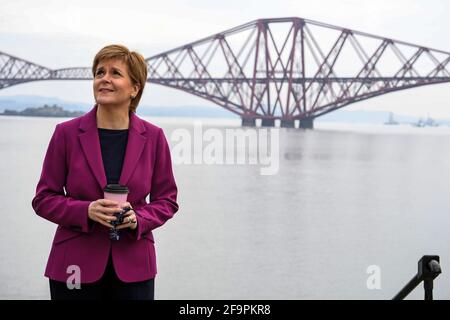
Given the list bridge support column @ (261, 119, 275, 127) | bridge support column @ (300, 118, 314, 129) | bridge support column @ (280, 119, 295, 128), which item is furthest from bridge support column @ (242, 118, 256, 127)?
bridge support column @ (300, 118, 314, 129)

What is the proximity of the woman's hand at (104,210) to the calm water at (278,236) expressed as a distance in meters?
3.59

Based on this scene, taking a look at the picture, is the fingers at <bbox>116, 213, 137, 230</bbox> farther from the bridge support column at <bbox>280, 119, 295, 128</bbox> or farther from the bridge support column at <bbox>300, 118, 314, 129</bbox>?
the bridge support column at <bbox>300, 118, 314, 129</bbox>

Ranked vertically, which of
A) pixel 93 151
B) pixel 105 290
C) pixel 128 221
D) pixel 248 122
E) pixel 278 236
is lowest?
pixel 278 236

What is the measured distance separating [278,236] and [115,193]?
21.6ft

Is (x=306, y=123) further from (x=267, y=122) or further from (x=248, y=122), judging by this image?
(x=248, y=122)

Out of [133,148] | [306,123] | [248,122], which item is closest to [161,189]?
[133,148]

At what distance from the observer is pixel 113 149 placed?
4.37 ft

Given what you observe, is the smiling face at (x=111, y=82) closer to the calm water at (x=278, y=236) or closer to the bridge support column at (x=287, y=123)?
the calm water at (x=278, y=236)

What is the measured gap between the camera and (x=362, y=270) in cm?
624

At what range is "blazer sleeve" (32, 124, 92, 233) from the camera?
1.29m
